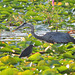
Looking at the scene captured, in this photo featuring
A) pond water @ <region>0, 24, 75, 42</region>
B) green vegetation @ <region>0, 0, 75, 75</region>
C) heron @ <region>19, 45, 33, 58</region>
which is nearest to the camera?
green vegetation @ <region>0, 0, 75, 75</region>

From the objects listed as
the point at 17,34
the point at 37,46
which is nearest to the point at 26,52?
the point at 37,46

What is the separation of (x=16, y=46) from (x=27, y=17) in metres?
2.37

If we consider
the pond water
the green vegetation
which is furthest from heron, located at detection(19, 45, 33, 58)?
the pond water

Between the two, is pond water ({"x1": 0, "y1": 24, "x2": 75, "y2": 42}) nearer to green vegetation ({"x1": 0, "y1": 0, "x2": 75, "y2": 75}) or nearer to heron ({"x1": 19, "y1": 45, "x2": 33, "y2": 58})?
green vegetation ({"x1": 0, "y1": 0, "x2": 75, "y2": 75})

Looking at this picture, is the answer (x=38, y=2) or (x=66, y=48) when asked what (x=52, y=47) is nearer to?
(x=66, y=48)

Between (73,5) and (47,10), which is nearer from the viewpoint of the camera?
(47,10)

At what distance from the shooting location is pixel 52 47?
412 cm

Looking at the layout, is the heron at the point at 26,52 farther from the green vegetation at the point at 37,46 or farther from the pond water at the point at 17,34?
the pond water at the point at 17,34

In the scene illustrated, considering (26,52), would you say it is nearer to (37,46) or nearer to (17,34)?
(37,46)

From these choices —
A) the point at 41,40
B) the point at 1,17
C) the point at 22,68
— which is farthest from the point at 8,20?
the point at 22,68

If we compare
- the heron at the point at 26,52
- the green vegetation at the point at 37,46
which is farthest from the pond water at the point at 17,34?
the heron at the point at 26,52

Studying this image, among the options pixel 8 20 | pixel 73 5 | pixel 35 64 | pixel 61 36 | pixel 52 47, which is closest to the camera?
pixel 35 64

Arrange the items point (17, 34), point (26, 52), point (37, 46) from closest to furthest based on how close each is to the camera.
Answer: point (26, 52), point (37, 46), point (17, 34)

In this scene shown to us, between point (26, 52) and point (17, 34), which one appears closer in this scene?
point (26, 52)
